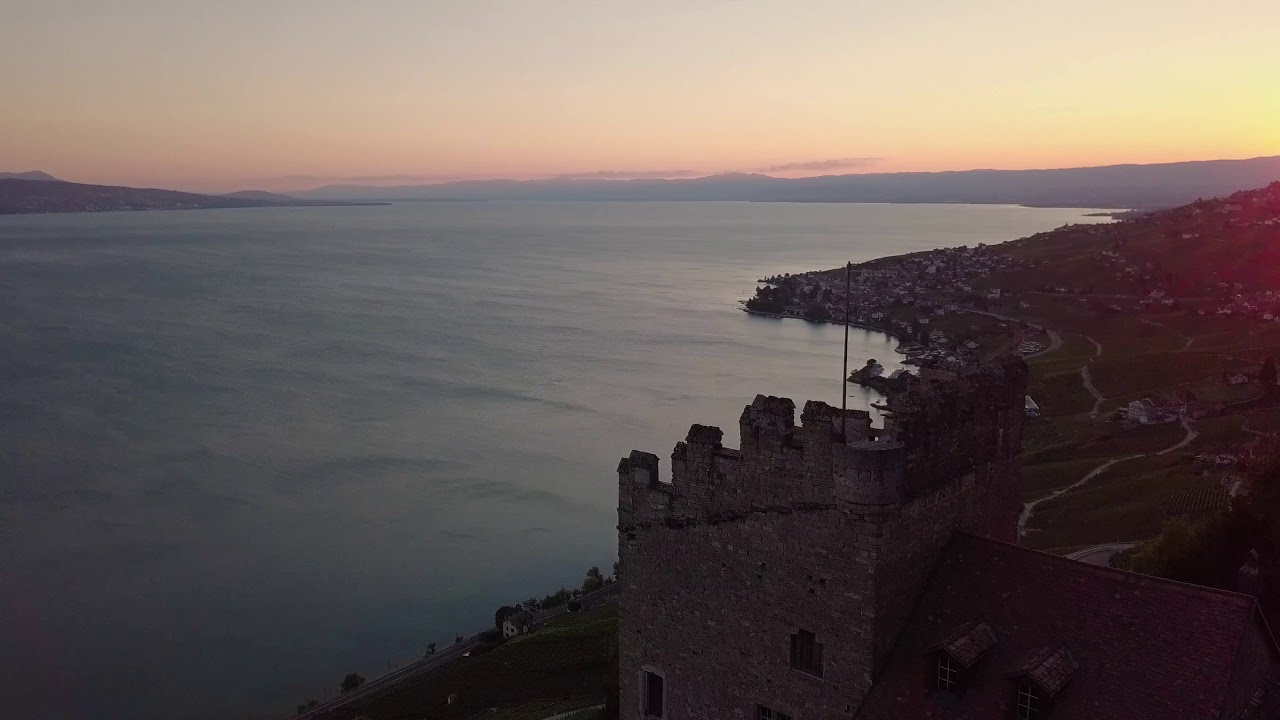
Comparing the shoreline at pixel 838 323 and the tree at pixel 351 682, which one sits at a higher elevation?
the shoreline at pixel 838 323

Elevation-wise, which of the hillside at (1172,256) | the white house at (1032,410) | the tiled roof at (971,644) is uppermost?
the tiled roof at (971,644)

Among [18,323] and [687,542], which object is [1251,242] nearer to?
[687,542]

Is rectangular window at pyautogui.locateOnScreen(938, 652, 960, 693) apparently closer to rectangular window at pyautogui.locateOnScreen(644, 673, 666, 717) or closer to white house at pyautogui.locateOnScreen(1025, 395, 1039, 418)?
rectangular window at pyautogui.locateOnScreen(644, 673, 666, 717)

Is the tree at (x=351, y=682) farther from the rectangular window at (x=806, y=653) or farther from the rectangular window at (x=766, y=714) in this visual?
the rectangular window at (x=806, y=653)

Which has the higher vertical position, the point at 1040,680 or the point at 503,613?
the point at 1040,680

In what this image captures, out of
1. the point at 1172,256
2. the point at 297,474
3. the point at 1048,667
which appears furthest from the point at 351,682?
the point at 1172,256

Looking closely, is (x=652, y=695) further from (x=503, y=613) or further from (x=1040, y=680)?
(x=503, y=613)

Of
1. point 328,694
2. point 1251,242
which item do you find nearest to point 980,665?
point 328,694

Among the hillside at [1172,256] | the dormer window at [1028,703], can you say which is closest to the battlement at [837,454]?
the dormer window at [1028,703]
